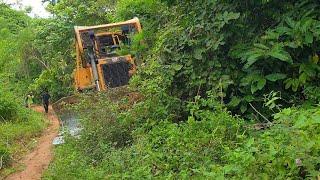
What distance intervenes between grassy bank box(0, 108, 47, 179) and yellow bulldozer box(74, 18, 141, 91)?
82.7 inches

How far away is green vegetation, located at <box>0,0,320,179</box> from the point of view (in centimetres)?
387

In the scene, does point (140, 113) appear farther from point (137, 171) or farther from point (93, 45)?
point (93, 45)

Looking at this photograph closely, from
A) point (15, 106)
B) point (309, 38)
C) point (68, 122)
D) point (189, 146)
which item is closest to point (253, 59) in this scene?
point (309, 38)

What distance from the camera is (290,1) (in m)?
5.77

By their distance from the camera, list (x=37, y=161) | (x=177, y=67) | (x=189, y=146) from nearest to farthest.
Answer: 1. (x=189, y=146)
2. (x=177, y=67)
3. (x=37, y=161)

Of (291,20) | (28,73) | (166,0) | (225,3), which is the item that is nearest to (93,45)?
(166,0)

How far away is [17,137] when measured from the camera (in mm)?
13094

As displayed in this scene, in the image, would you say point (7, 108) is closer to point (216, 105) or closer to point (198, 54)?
point (198, 54)

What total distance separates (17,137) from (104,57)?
11.0ft

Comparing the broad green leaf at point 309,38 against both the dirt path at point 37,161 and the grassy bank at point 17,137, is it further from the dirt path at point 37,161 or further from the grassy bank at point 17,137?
the grassy bank at point 17,137

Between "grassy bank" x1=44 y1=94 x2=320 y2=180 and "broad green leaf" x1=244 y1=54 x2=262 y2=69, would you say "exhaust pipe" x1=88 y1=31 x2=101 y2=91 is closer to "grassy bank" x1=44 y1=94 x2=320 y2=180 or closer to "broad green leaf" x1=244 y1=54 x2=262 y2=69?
"grassy bank" x1=44 y1=94 x2=320 y2=180

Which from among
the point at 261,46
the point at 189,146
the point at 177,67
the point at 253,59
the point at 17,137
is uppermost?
the point at 261,46

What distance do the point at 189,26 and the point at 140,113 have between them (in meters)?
1.49

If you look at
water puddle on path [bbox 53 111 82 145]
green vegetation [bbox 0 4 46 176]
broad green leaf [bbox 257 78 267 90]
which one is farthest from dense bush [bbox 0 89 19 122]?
broad green leaf [bbox 257 78 267 90]
